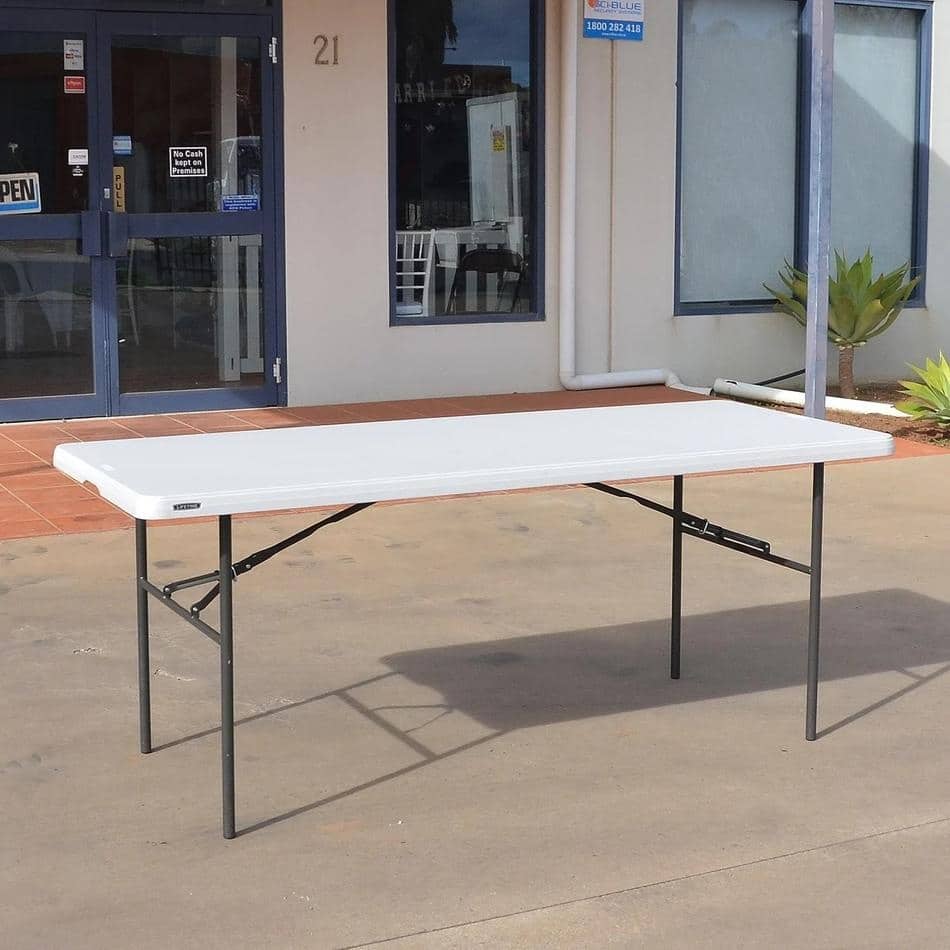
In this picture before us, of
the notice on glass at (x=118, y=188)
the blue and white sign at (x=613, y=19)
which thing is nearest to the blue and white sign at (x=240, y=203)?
the notice on glass at (x=118, y=188)

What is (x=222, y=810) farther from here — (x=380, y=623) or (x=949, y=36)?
(x=949, y=36)

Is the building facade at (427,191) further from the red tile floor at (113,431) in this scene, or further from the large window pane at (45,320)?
the red tile floor at (113,431)

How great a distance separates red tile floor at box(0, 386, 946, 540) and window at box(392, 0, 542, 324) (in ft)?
2.35

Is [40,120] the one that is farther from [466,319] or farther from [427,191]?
[466,319]

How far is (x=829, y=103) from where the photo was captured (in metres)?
8.64

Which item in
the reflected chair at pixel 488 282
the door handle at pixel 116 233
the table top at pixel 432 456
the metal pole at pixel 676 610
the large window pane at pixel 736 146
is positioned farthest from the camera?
the large window pane at pixel 736 146

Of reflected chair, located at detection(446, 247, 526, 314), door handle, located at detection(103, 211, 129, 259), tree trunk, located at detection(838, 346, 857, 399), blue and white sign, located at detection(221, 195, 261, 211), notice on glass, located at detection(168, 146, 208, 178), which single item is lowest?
tree trunk, located at detection(838, 346, 857, 399)

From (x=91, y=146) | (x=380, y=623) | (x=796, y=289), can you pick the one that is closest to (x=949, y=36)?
(x=796, y=289)

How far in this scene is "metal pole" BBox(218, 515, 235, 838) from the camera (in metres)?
3.69

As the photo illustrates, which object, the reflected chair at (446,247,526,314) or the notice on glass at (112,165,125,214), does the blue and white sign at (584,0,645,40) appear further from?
the notice on glass at (112,165,125,214)

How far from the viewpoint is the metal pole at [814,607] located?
4293 millimetres

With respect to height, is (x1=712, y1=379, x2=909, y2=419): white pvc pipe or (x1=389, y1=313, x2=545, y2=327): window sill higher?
(x1=389, y1=313, x2=545, y2=327): window sill

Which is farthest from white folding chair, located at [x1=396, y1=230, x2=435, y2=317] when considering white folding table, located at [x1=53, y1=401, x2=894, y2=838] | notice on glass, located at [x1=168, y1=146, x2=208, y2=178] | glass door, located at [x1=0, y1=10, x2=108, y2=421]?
white folding table, located at [x1=53, y1=401, x2=894, y2=838]

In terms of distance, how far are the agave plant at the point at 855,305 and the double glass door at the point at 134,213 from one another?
12.2ft
